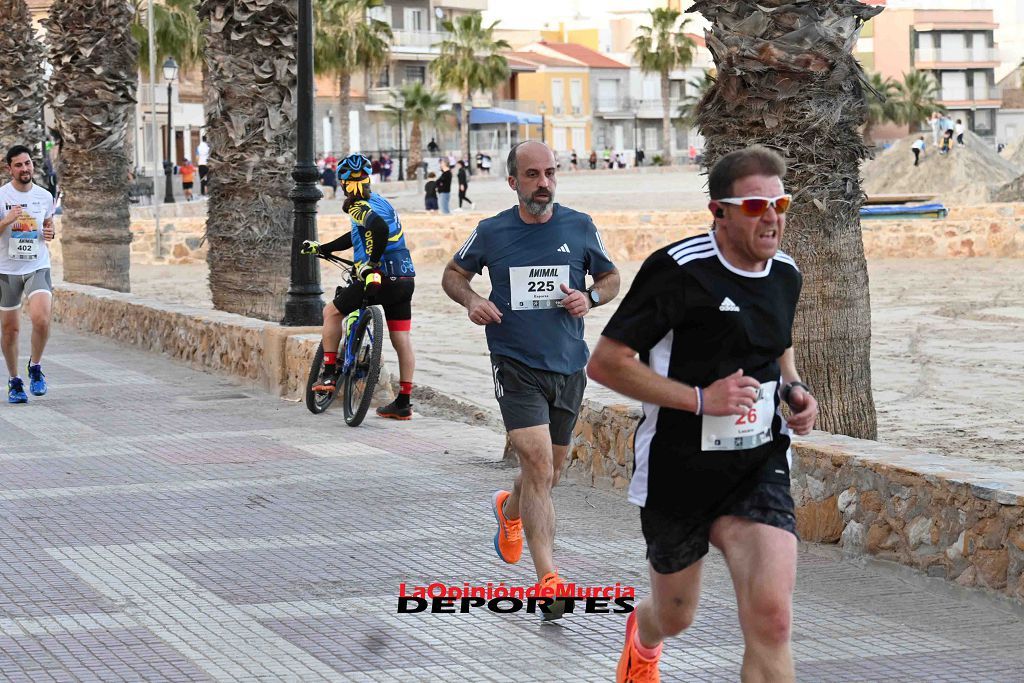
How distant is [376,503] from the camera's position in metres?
8.38

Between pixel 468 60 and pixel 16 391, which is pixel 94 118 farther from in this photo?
pixel 468 60

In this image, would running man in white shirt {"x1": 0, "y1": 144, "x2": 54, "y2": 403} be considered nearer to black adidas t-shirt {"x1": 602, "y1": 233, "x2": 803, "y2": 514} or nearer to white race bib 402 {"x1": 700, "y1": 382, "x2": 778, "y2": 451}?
black adidas t-shirt {"x1": 602, "y1": 233, "x2": 803, "y2": 514}

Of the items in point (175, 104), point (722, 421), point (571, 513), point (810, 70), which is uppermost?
point (175, 104)

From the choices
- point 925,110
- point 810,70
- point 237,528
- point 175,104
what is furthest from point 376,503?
point 925,110

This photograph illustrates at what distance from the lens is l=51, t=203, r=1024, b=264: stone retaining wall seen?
2922cm

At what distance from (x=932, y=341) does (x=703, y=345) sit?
14219mm

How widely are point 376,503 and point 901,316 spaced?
1338cm

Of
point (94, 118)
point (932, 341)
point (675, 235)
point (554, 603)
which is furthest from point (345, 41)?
point (554, 603)

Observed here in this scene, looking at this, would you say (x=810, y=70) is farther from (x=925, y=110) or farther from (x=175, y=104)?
(x=925, y=110)

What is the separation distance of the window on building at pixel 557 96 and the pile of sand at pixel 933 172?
5983 centimetres

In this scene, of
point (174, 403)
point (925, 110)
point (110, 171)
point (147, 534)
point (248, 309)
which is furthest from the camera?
point (925, 110)

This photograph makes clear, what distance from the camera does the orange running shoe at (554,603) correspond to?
5984 millimetres

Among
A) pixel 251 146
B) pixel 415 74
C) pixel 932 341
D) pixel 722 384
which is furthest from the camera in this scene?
pixel 415 74

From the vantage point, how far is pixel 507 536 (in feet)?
21.9
